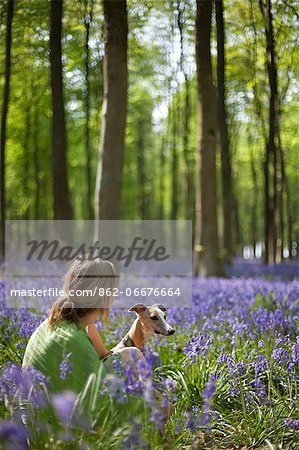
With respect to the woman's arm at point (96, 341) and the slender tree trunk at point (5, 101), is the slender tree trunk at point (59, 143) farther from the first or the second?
the woman's arm at point (96, 341)

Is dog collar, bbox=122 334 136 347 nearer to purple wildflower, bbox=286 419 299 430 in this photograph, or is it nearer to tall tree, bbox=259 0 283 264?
purple wildflower, bbox=286 419 299 430

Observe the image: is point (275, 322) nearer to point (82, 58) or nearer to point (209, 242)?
point (209, 242)

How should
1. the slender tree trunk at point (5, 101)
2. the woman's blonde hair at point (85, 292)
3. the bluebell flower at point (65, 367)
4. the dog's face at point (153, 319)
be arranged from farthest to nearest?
the slender tree trunk at point (5, 101) → the dog's face at point (153, 319) → the woman's blonde hair at point (85, 292) → the bluebell flower at point (65, 367)

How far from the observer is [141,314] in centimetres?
359

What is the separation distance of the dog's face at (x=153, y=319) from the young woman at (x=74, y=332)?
0.29 m

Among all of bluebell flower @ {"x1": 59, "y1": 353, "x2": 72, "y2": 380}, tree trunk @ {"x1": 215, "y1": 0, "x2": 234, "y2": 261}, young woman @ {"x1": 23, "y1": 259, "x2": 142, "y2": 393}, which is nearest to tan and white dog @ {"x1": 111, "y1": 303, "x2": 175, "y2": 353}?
young woman @ {"x1": 23, "y1": 259, "x2": 142, "y2": 393}

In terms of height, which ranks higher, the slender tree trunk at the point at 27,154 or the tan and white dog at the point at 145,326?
the slender tree trunk at the point at 27,154

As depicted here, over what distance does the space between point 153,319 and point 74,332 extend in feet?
2.01

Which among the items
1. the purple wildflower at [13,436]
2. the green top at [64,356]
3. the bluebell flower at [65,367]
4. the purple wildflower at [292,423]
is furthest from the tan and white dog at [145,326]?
the purple wildflower at [13,436]

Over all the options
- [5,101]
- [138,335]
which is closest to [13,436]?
[138,335]

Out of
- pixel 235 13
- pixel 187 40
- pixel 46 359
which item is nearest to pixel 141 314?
pixel 46 359

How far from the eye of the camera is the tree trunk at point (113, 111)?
7493mm

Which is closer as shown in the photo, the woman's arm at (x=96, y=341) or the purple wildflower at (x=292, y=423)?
the purple wildflower at (x=292, y=423)

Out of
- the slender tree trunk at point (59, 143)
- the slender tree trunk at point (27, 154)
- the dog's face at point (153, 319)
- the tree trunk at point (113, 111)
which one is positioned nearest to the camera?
the dog's face at point (153, 319)
